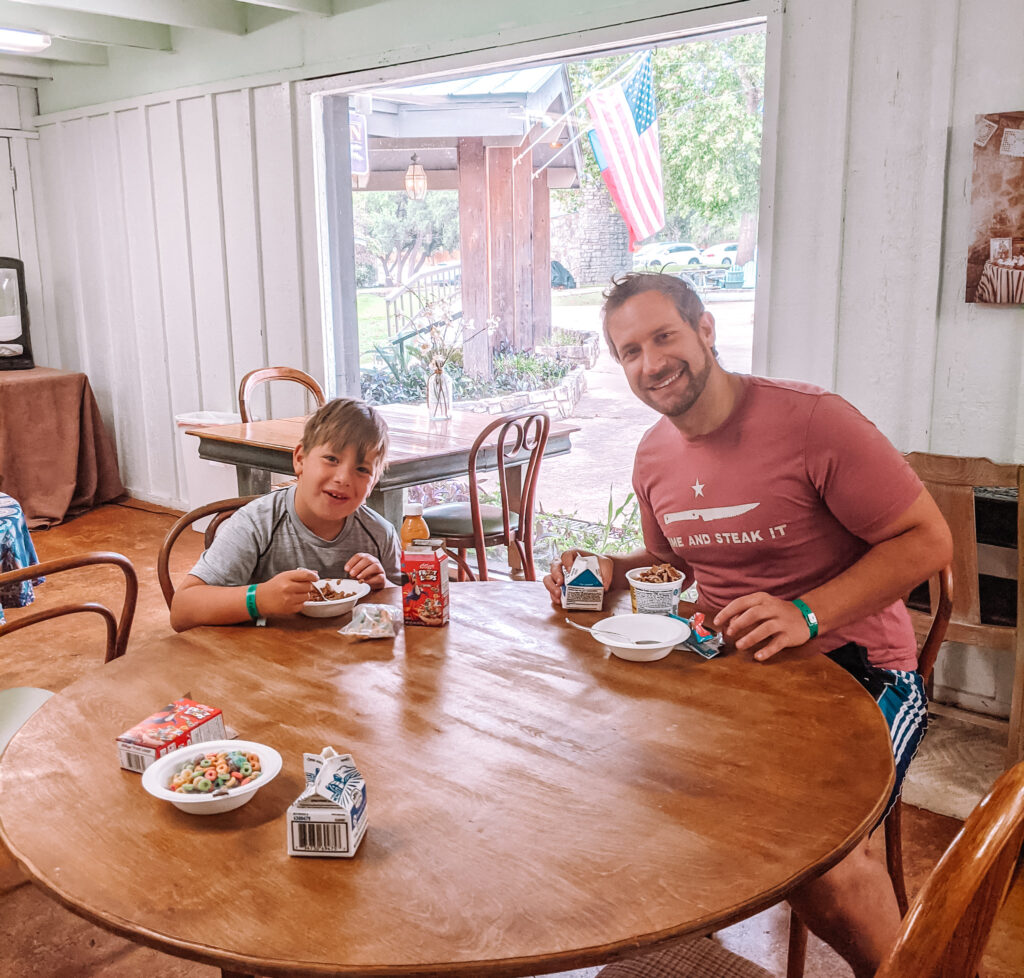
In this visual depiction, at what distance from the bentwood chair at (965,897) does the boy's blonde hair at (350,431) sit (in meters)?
1.39

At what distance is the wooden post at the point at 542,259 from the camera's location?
4.46 meters

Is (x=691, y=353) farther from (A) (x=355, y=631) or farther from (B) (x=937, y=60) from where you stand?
(B) (x=937, y=60)

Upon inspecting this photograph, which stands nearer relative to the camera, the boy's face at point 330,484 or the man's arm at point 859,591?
the man's arm at point 859,591

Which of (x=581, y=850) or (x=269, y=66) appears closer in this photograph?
(x=581, y=850)

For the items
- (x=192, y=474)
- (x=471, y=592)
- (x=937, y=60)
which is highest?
(x=937, y=60)

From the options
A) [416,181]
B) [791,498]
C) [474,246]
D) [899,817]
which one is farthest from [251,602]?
[416,181]

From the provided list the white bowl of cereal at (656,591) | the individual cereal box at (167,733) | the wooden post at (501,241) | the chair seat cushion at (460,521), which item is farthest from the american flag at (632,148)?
the individual cereal box at (167,733)

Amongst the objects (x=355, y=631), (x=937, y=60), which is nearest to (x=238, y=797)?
(x=355, y=631)

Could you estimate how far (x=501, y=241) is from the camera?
15.5 ft

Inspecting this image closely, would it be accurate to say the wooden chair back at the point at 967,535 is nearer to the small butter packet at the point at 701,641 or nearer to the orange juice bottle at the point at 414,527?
the small butter packet at the point at 701,641

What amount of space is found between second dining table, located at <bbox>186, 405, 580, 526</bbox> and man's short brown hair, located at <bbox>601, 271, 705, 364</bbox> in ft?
5.16

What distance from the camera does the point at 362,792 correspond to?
105 centimetres

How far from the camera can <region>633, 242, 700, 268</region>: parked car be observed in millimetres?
3732

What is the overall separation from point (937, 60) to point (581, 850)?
2.72 meters
